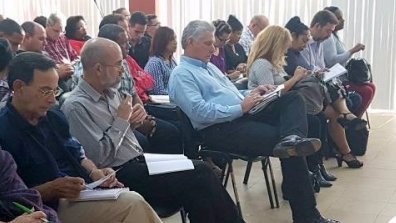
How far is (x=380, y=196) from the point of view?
3.86 meters

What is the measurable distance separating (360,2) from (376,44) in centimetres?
56

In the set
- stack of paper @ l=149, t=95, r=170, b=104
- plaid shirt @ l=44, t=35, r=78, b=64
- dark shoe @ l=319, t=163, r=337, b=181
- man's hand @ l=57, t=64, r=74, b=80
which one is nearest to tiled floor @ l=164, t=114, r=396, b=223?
dark shoe @ l=319, t=163, r=337, b=181

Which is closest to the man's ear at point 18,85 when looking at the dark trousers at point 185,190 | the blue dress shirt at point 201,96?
the dark trousers at point 185,190

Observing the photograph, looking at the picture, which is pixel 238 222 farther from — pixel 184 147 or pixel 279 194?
pixel 279 194

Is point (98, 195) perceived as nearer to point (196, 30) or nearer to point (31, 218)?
point (31, 218)

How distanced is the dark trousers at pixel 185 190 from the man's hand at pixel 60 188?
0.49 metres

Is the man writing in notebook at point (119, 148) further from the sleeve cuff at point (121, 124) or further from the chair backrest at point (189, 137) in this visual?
the chair backrest at point (189, 137)

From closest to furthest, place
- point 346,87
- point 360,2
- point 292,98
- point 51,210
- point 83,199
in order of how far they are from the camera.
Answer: point 51,210 < point 83,199 < point 292,98 < point 346,87 < point 360,2

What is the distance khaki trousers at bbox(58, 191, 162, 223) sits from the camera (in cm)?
217

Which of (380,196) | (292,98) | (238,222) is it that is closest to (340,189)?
(380,196)

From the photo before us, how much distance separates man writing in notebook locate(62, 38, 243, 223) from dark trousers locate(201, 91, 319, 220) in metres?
0.62

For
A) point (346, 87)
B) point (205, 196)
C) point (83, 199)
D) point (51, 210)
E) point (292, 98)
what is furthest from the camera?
point (346, 87)

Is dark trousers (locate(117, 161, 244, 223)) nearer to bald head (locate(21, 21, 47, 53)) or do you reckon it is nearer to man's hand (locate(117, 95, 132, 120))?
man's hand (locate(117, 95, 132, 120))

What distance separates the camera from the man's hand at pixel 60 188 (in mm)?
2047
